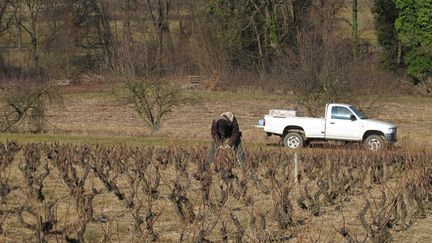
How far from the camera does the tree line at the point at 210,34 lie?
2115 inches

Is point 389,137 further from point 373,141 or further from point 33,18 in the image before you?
point 33,18

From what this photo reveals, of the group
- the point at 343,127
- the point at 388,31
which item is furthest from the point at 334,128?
the point at 388,31

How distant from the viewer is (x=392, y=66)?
184ft

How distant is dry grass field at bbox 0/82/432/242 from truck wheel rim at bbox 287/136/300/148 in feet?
2.61

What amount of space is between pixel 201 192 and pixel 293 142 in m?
12.7

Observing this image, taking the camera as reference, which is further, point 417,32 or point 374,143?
point 417,32

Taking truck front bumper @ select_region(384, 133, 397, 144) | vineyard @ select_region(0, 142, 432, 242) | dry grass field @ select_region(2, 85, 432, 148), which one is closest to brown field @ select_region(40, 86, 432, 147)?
dry grass field @ select_region(2, 85, 432, 148)

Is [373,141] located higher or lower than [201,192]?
lower

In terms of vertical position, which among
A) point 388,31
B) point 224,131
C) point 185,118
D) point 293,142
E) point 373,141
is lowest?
point 185,118

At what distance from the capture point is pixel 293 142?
28.0 m

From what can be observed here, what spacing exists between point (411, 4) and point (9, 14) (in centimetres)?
3320

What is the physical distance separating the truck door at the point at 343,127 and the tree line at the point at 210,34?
46.0ft

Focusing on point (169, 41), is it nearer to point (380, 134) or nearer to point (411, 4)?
point (411, 4)

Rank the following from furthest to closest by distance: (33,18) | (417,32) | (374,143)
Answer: (33,18) < (417,32) < (374,143)
